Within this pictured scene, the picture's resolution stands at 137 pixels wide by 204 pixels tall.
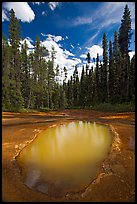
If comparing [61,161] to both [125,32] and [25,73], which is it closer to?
[125,32]

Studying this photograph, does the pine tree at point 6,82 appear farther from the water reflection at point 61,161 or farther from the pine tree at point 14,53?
the water reflection at point 61,161

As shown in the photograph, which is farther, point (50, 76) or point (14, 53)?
point (50, 76)

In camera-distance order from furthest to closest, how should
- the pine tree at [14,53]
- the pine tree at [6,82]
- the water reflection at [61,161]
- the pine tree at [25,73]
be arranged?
the pine tree at [25,73] < the pine tree at [14,53] < the pine tree at [6,82] < the water reflection at [61,161]

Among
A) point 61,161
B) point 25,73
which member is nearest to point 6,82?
point 25,73

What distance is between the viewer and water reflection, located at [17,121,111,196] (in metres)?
4.83

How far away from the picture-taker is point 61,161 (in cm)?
637

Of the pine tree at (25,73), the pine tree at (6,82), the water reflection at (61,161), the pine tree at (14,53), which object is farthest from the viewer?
the pine tree at (25,73)

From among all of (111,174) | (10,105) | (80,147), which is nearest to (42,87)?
(10,105)

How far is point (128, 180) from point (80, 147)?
334 centimetres

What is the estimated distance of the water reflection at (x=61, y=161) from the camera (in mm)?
4830

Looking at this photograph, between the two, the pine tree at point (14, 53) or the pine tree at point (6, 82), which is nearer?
the pine tree at point (6, 82)

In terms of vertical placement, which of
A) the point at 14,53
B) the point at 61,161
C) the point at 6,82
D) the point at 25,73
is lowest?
the point at 61,161

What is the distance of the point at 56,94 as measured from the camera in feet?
178

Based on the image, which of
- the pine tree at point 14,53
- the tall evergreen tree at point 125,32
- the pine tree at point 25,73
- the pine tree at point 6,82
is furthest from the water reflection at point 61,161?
the pine tree at point 25,73
